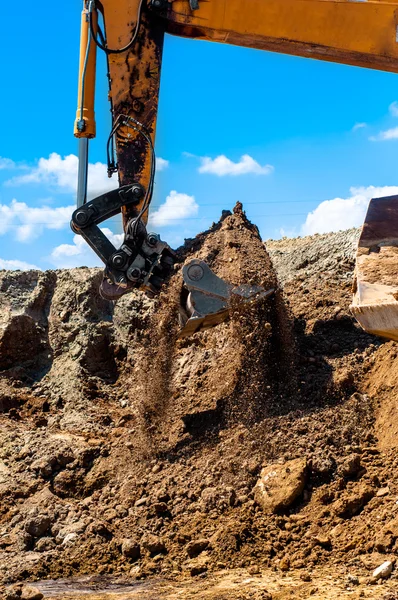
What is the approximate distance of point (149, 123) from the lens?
727 centimetres

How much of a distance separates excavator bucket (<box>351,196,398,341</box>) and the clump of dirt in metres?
1.35

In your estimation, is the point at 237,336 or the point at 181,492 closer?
the point at 181,492

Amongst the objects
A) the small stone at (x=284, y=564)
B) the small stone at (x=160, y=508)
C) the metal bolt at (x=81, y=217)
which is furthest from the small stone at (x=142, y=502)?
the metal bolt at (x=81, y=217)

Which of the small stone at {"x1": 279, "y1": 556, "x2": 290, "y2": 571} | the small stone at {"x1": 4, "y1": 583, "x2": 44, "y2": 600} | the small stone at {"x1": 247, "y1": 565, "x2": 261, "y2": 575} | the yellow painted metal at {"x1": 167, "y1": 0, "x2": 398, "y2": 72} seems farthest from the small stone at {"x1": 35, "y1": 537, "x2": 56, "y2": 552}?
the yellow painted metal at {"x1": 167, "y1": 0, "x2": 398, "y2": 72}

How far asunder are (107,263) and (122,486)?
1.95 metres

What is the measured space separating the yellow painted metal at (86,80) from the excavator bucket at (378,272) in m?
2.78

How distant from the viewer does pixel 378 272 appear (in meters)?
4.83

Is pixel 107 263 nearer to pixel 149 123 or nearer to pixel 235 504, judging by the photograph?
pixel 149 123

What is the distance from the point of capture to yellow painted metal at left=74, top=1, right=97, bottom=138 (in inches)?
278

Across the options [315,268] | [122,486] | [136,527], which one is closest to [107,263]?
[122,486]

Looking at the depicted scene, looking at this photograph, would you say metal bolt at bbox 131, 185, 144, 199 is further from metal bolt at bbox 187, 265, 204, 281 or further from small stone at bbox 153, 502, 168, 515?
small stone at bbox 153, 502, 168, 515

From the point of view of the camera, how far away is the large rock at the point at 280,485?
555 cm

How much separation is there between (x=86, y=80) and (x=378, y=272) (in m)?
3.54

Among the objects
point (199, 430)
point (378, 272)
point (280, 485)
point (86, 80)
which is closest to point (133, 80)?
point (86, 80)
